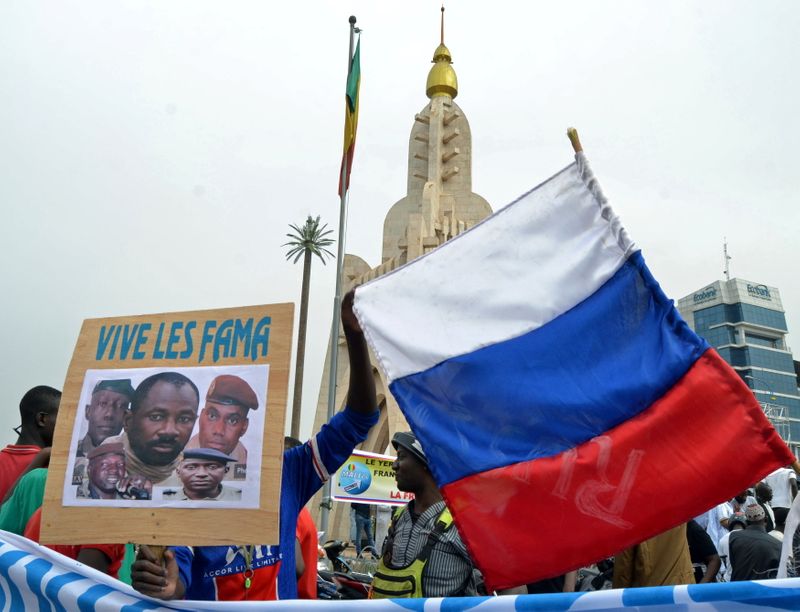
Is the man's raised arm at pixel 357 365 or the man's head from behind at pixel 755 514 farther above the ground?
the man's raised arm at pixel 357 365

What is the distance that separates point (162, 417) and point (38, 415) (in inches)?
86.3

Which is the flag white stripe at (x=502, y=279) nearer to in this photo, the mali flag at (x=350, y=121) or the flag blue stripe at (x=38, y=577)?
the flag blue stripe at (x=38, y=577)

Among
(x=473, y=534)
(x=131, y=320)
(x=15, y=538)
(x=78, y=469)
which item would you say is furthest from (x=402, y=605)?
(x=15, y=538)

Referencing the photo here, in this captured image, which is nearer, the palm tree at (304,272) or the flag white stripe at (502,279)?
the flag white stripe at (502,279)

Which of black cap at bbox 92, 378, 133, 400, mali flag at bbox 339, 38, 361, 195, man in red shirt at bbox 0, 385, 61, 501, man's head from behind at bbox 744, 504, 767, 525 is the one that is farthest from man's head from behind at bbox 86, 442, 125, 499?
mali flag at bbox 339, 38, 361, 195

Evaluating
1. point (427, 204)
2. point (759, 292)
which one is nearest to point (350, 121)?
point (427, 204)

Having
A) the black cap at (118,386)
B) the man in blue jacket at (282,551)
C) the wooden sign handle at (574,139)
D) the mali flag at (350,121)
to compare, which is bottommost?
the man in blue jacket at (282,551)

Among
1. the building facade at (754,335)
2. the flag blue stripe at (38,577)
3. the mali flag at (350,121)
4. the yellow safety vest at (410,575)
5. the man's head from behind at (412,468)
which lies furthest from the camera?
the building facade at (754,335)

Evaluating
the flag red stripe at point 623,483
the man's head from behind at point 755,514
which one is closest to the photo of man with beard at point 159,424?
the flag red stripe at point 623,483

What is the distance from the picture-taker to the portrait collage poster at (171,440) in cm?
244

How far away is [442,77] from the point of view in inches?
1092

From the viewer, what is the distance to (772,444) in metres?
2.38

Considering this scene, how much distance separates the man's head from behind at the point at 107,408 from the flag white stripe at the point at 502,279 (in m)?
0.97

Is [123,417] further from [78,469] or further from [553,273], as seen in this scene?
[553,273]
